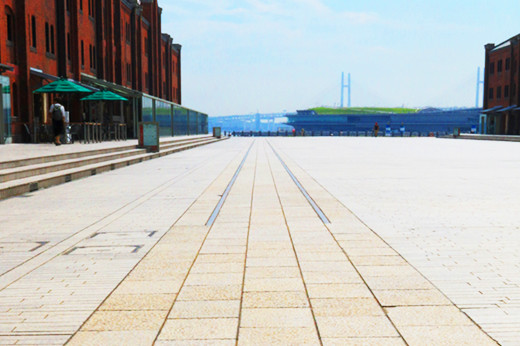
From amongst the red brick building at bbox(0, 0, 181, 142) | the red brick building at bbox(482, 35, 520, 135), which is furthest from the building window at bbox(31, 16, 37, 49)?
the red brick building at bbox(482, 35, 520, 135)

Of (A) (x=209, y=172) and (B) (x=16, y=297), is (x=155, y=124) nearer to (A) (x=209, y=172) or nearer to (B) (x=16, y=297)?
(A) (x=209, y=172)

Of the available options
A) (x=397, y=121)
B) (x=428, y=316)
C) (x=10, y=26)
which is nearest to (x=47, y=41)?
(x=10, y=26)

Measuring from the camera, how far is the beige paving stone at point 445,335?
3248 mm

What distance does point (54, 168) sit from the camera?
13.5m

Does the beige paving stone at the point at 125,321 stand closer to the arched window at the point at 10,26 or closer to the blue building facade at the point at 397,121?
the arched window at the point at 10,26

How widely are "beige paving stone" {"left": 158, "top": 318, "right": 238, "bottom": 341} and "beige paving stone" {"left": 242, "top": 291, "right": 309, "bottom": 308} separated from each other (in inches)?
14.3

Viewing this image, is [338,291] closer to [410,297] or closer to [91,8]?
[410,297]

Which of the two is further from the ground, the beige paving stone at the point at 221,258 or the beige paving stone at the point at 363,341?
the beige paving stone at the point at 363,341

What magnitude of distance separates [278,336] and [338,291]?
104 cm

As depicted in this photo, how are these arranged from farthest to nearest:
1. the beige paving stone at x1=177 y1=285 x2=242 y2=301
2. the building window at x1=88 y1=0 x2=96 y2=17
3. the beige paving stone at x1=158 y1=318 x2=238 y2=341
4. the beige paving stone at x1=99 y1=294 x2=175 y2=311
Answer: the building window at x1=88 y1=0 x2=96 y2=17
the beige paving stone at x1=177 y1=285 x2=242 y2=301
the beige paving stone at x1=99 y1=294 x2=175 y2=311
the beige paving stone at x1=158 y1=318 x2=238 y2=341

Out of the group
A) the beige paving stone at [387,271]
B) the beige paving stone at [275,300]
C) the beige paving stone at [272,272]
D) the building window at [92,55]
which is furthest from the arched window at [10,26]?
the beige paving stone at [275,300]

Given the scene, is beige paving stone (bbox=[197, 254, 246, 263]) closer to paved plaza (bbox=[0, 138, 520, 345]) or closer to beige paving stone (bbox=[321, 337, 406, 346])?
paved plaza (bbox=[0, 138, 520, 345])

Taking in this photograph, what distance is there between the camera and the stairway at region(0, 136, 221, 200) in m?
10.9

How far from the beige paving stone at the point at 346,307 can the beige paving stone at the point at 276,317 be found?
0.12 metres
